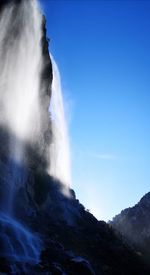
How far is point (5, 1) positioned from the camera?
1644 inches

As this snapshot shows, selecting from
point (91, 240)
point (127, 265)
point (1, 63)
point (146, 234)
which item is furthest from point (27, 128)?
point (146, 234)

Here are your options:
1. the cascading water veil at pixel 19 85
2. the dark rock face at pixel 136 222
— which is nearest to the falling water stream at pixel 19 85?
the cascading water veil at pixel 19 85

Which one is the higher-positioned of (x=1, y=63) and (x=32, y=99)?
(x=32, y=99)

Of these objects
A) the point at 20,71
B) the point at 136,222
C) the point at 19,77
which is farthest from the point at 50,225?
the point at 136,222

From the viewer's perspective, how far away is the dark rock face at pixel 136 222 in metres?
137

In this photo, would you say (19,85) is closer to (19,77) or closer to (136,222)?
(19,77)

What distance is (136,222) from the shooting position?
145 metres

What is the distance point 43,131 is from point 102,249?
24.0 m

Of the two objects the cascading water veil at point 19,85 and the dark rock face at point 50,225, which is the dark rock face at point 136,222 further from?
the cascading water veil at point 19,85

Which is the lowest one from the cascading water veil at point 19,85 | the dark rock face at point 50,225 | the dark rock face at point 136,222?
the dark rock face at point 50,225

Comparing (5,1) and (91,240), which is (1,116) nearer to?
(5,1)

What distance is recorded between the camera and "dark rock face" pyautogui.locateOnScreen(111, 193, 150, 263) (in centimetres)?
13675

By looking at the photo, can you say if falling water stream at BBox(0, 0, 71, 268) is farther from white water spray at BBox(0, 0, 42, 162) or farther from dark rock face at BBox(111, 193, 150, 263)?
dark rock face at BBox(111, 193, 150, 263)

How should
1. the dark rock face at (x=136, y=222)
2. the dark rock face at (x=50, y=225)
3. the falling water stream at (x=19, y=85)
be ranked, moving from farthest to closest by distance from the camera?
the dark rock face at (x=136, y=222)
the falling water stream at (x=19, y=85)
the dark rock face at (x=50, y=225)
